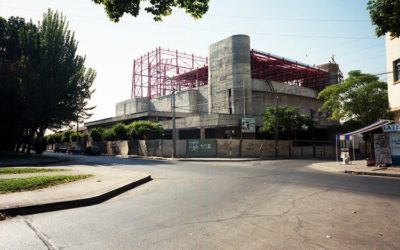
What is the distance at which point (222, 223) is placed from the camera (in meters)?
7.09

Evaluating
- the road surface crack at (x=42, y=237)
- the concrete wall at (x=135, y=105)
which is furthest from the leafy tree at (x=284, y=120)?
the road surface crack at (x=42, y=237)

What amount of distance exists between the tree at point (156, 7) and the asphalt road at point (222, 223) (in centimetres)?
488

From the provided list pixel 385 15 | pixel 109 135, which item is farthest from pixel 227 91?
pixel 385 15

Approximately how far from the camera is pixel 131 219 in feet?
25.2

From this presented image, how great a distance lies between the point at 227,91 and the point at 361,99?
22.2 metres

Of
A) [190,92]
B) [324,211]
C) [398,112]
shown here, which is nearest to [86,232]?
[324,211]

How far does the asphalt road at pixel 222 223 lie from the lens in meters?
5.78

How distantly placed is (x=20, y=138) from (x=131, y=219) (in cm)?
3601

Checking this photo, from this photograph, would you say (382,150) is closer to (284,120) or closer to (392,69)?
(392,69)

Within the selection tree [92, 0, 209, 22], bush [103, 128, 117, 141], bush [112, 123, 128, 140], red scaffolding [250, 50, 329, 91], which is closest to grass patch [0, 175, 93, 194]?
tree [92, 0, 209, 22]

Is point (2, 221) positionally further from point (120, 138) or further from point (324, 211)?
point (120, 138)

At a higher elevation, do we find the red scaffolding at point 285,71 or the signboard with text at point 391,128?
the red scaffolding at point 285,71

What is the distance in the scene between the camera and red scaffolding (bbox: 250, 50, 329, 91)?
62125 mm

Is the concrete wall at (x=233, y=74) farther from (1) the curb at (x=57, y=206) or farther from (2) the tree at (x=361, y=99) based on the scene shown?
(1) the curb at (x=57, y=206)
